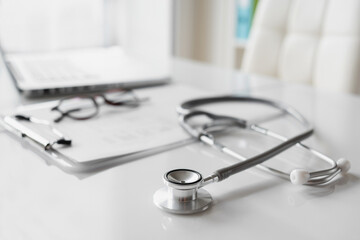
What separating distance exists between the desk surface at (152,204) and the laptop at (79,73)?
31 cm

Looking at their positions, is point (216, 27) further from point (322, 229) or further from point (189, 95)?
point (322, 229)

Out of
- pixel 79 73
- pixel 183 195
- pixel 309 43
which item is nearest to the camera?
pixel 183 195

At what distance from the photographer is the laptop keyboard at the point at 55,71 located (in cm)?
96

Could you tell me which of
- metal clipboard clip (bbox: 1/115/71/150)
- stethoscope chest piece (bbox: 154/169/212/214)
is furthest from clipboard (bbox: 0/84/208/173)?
stethoscope chest piece (bbox: 154/169/212/214)

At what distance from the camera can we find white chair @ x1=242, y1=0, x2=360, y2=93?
1266mm

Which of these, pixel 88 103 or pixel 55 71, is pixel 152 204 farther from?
pixel 55 71

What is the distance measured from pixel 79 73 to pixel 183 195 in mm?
687

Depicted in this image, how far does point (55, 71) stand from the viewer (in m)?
1.02

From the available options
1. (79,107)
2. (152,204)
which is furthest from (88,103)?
(152,204)

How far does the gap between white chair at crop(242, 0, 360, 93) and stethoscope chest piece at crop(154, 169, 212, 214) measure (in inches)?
39.1

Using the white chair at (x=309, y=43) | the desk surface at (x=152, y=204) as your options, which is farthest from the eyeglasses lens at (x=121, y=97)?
the white chair at (x=309, y=43)

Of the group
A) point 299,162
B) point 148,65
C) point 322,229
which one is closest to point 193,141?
point 299,162

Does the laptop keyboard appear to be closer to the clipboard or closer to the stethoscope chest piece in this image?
the clipboard

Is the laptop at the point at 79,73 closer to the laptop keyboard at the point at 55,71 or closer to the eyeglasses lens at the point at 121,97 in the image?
the laptop keyboard at the point at 55,71
